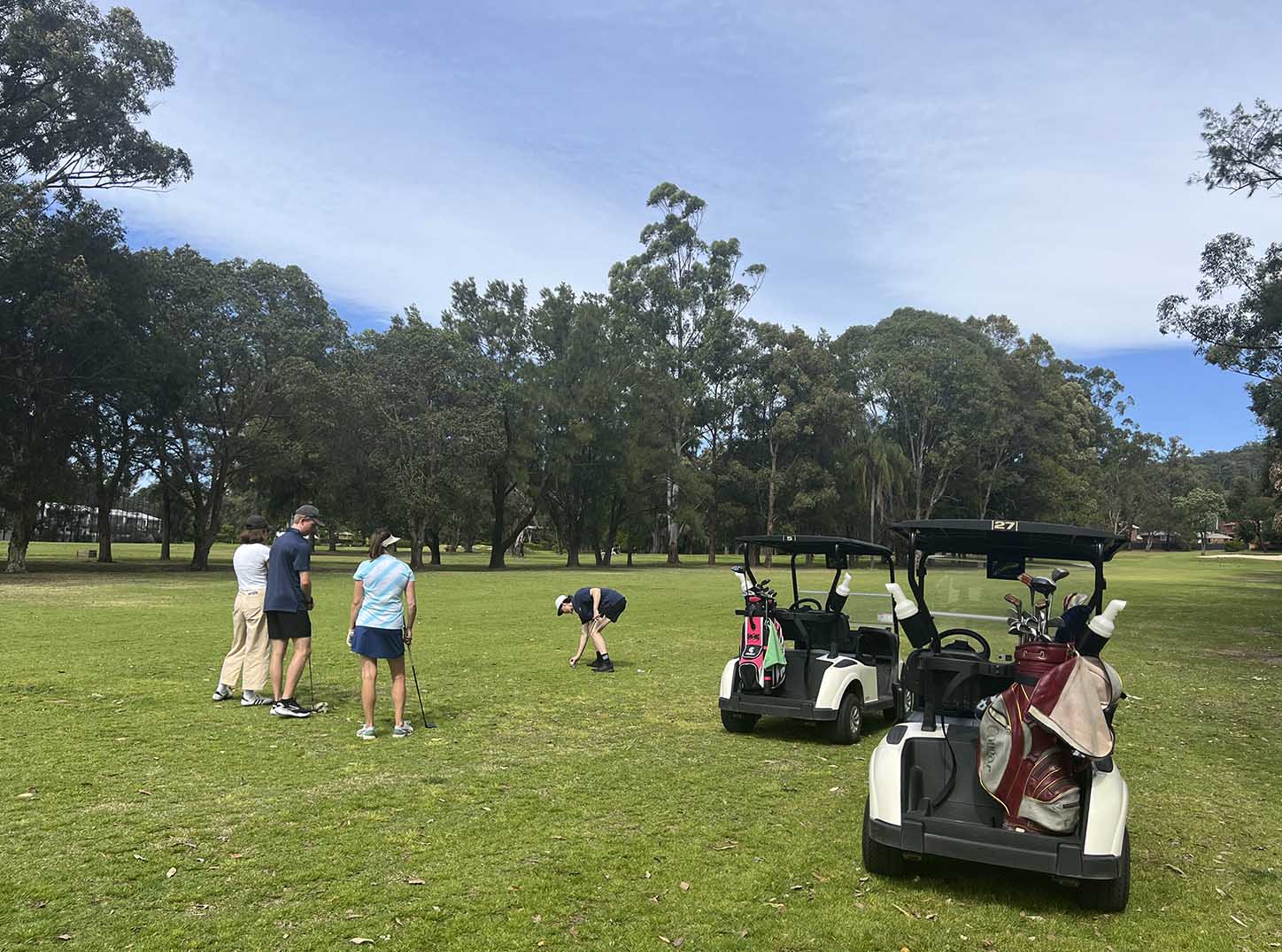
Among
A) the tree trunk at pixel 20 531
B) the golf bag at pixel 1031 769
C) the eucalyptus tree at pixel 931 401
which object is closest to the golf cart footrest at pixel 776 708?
the golf bag at pixel 1031 769

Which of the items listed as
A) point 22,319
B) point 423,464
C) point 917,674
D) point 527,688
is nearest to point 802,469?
point 423,464

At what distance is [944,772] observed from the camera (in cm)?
480

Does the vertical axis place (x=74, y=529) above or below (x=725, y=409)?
below

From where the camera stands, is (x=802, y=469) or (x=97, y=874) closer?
(x=97, y=874)

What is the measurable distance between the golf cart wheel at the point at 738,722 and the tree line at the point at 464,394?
99.5ft

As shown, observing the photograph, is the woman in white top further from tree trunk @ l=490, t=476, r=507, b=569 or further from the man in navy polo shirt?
tree trunk @ l=490, t=476, r=507, b=569

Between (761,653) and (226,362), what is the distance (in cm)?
3789

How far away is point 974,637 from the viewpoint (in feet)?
19.4

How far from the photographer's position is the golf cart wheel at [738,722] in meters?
8.35

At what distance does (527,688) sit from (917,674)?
6.15 meters

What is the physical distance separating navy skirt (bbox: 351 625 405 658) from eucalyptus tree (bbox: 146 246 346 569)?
3404 cm

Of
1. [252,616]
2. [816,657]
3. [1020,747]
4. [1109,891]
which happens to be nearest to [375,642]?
[252,616]

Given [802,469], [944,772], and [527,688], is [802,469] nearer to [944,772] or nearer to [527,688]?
[527,688]

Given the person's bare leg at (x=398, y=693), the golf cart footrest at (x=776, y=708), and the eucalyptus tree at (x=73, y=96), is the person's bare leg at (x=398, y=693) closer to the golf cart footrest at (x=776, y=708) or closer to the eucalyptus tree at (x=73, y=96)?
the golf cart footrest at (x=776, y=708)
